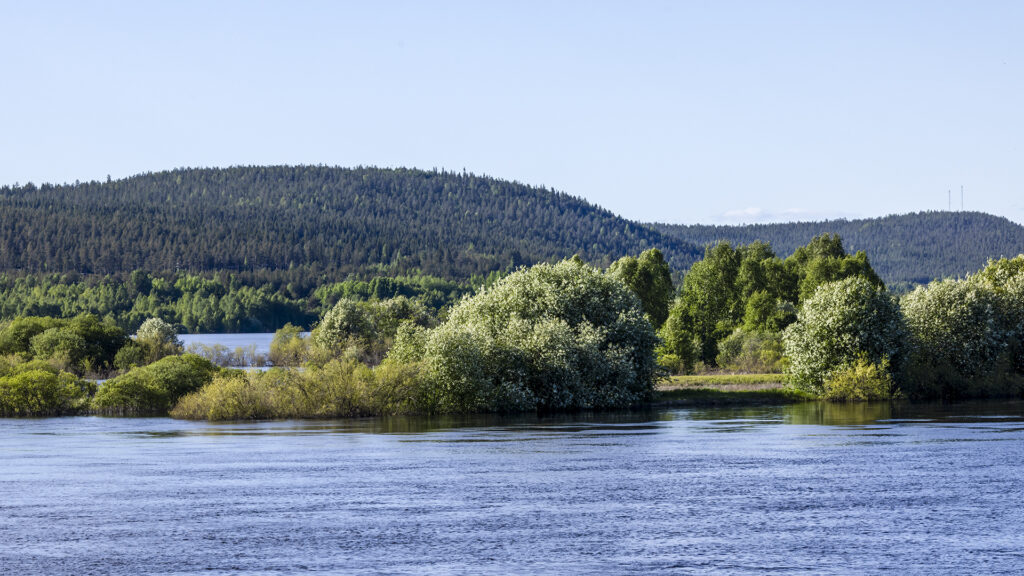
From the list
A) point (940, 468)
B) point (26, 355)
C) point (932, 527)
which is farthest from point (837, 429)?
point (26, 355)

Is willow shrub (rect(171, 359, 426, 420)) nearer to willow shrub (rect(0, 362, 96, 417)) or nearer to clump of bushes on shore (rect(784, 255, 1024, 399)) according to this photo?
willow shrub (rect(0, 362, 96, 417))

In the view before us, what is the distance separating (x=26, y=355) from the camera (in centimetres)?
9975

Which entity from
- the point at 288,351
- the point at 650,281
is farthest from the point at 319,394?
the point at 650,281

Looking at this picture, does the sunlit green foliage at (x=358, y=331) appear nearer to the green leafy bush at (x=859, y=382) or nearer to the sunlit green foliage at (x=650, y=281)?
the sunlit green foliage at (x=650, y=281)

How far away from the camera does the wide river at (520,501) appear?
33.5m

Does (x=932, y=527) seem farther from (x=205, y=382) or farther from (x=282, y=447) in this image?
(x=205, y=382)

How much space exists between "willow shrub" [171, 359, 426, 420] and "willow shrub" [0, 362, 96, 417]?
41.9 feet

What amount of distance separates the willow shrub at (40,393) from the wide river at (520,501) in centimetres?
1929

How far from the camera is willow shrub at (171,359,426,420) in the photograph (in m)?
Result: 81.6

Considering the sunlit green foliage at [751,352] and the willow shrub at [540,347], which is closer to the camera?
the willow shrub at [540,347]

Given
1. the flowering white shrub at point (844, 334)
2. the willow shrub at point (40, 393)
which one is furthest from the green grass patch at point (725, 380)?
the willow shrub at point (40, 393)

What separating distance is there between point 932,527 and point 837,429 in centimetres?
3338

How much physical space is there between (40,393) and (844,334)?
218 ft

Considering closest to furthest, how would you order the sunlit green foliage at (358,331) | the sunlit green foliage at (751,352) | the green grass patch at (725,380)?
1. the green grass patch at (725,380)
2. the sunlit green foliage at (751,352)
3. the sunlit green foliage at (358,331)
